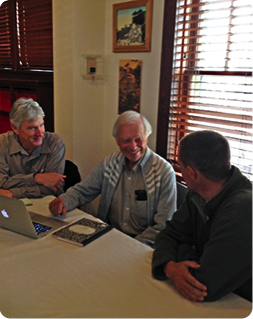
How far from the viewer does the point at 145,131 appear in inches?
77.1

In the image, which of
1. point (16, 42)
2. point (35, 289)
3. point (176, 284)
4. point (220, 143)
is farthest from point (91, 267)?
point (16, 42)

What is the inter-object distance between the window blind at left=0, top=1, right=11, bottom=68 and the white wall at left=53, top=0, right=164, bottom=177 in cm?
115

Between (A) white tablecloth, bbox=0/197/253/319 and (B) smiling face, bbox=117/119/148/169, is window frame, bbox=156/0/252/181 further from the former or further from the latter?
(A) white tablecloth, bbox=0/197/253/319

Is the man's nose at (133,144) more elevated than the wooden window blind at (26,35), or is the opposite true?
the wooden window blind at (26,35)

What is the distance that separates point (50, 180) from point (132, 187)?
22.2 inches

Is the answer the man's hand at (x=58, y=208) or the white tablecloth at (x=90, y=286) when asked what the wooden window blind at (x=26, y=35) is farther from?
the white tablecloth at (x=90, y=286)

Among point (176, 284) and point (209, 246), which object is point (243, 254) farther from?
point (176, 284)

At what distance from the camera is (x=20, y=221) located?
1.45m

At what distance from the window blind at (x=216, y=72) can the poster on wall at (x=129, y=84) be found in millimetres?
362

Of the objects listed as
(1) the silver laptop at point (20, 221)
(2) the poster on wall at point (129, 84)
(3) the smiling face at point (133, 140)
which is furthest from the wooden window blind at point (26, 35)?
(1) the silver laptop at point (20, 221)

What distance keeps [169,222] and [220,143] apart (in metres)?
0.49

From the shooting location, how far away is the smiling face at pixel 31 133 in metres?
2.18

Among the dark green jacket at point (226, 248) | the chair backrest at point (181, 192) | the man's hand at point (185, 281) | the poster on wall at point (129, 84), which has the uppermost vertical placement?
the poster on wall at point (129, 84)

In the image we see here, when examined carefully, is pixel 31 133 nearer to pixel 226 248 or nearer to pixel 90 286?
pixel 90 286
